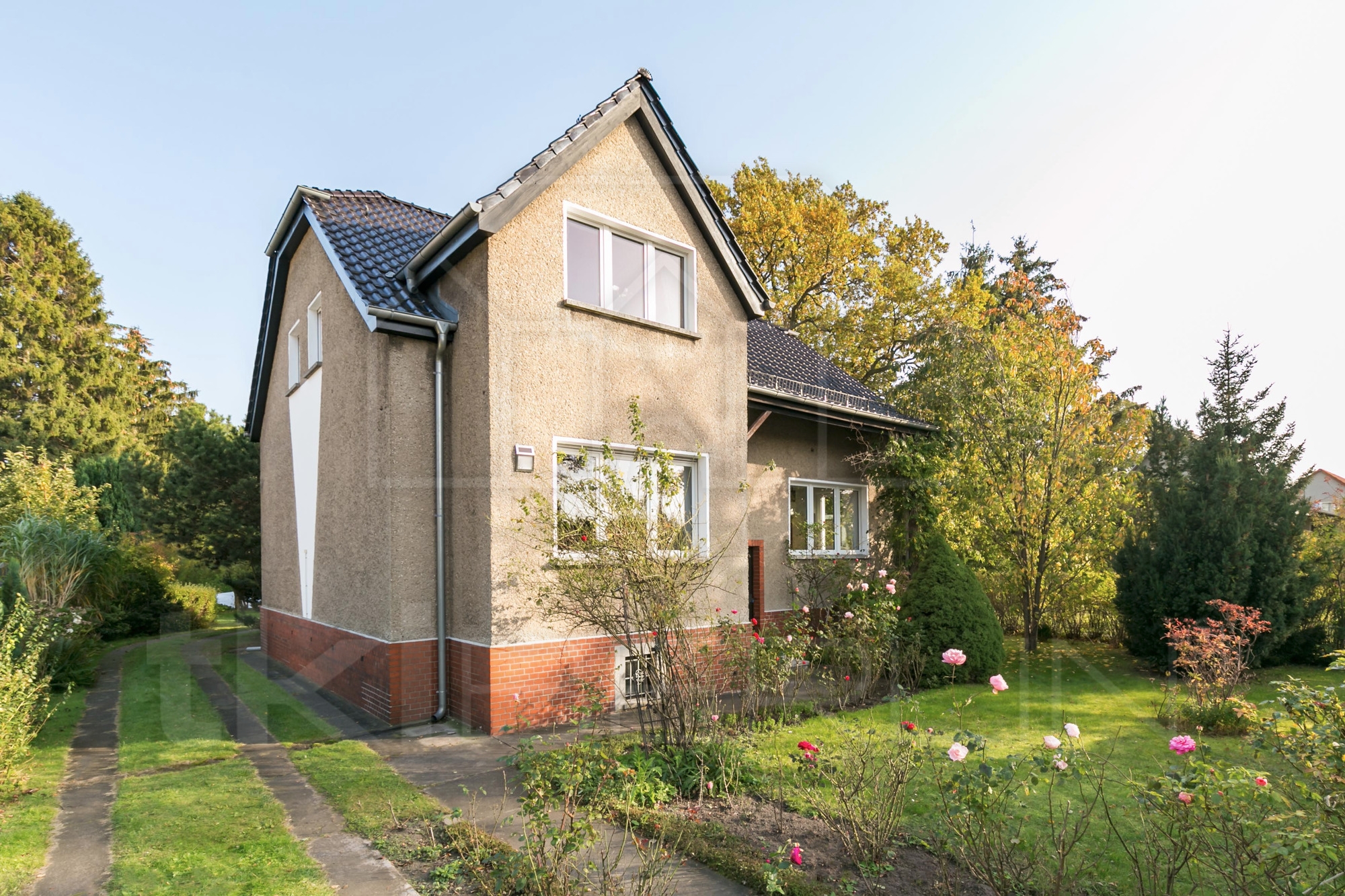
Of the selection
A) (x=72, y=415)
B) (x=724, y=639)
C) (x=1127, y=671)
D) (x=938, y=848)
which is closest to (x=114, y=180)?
(x=724, y=639)

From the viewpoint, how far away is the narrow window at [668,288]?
1015 centimetres

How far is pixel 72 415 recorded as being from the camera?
1272 inches

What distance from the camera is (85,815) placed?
18.8ft

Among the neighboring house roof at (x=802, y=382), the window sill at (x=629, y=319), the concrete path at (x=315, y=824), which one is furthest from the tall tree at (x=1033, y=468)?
the concrete path at (x=315, y=824)

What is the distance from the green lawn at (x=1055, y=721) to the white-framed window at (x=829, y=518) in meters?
3.45

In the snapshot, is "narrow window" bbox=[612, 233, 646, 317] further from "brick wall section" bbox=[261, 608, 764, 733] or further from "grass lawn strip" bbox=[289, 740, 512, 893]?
"grass lawn strip" bbox=[289, 740, 512, 893]

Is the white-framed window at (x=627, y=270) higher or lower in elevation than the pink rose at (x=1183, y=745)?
higher

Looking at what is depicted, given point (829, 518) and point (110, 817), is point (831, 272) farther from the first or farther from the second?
point (110, 817)

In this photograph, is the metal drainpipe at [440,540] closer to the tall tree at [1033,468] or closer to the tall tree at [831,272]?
the tall tree at [1033,468]

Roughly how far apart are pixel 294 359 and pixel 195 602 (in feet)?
40.7

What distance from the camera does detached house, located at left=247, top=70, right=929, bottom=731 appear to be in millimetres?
8320

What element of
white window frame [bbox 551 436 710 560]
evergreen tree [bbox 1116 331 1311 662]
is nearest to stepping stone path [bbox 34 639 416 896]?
white window frame [bbox 551 436 710 560]

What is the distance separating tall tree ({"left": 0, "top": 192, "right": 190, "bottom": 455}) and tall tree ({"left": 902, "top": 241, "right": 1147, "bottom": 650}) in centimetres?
3584

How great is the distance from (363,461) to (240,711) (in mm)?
3674
